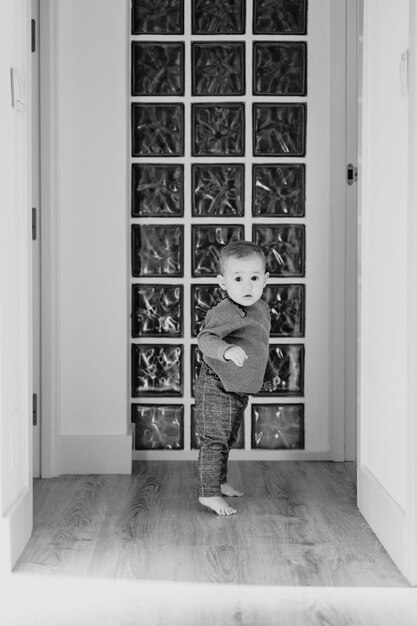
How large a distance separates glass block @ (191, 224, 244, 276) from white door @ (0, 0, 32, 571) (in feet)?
3.90

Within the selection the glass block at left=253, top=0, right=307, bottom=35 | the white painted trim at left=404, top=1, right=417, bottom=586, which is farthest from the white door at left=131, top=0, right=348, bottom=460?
the white painted trim at left=404, top=1, right=417, bottom=586

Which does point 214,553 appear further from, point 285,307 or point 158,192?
point 158,192

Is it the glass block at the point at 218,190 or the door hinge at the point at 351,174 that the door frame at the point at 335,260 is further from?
the glass block at the point at 218,190

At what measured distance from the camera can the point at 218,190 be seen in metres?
3.76

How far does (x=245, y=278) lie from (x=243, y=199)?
83cm

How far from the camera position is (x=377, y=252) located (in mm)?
2791

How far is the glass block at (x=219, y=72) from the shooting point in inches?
147

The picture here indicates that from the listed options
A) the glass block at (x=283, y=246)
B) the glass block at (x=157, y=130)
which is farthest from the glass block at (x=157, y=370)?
the glass block at (x=157, y=130)

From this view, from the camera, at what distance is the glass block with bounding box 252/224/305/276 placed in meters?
3.76

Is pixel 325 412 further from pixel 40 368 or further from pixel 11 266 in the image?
pixel 11 266

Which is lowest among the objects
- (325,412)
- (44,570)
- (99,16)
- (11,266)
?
(44,570)

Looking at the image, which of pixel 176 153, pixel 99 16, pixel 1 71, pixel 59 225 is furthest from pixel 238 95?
pixel 1 71

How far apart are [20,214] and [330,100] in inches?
64.4

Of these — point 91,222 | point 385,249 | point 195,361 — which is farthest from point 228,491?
point 91,222
